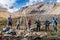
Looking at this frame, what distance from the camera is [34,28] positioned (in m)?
19.4

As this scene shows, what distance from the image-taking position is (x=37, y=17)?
63.4 feet

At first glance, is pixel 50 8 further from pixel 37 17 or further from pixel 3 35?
pixel 3 35

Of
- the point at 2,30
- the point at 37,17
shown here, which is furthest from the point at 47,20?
the point at 2,30

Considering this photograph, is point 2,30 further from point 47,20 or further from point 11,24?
point 47,20

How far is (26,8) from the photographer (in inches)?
765

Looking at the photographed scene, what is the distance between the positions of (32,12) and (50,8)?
0.71 metres

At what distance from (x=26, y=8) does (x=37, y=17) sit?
1.82 feet

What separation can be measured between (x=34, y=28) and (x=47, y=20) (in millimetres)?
587

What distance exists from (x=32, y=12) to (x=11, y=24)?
0.93 metres

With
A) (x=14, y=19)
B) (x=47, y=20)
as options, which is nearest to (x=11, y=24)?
(x=14, y=19)

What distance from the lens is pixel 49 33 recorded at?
62.7 feet

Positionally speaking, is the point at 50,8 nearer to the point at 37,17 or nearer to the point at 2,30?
the point at 37,17

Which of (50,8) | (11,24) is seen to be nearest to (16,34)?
(11,24)

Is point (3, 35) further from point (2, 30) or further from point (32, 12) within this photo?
point (32, 12)
